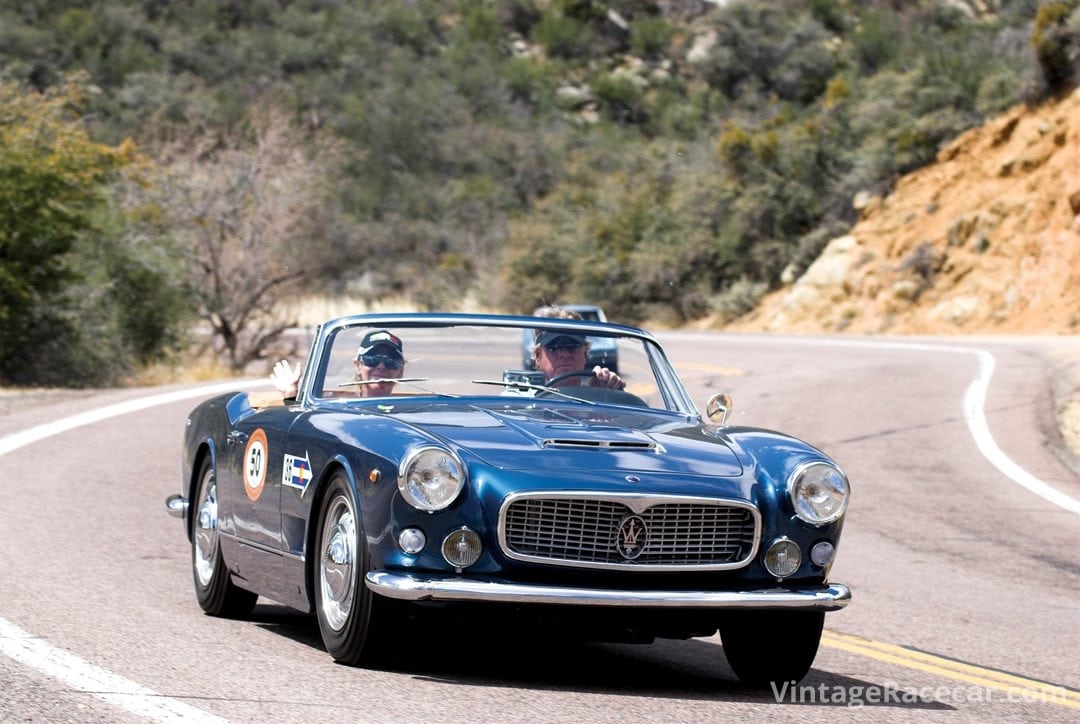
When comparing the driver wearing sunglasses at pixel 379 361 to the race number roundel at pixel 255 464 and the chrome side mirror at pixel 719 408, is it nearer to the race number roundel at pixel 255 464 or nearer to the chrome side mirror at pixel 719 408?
the race number roundel at pixel 255 464

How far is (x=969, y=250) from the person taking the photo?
4022cm

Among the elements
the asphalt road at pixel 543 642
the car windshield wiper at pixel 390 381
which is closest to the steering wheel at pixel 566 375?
the car windshield wiper at pixel 390 381

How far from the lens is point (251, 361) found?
32844mm

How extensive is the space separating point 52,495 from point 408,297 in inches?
1749

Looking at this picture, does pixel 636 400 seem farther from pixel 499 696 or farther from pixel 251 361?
pixel 251 361

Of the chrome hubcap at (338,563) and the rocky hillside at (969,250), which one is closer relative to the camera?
the chrome hubcap at (338,563)

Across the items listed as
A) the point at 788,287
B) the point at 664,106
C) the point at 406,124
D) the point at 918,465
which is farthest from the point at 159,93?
the point at 918,465

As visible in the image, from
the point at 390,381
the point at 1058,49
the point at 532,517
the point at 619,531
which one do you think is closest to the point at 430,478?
the point at 532,517

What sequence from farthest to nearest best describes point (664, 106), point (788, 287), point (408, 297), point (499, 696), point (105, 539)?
1. point (664, 106)
2. point (408, 297)
3. point (788, 287)
4. point (105, 539)
5. point (499, 696)

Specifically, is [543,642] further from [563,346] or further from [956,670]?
[956,670]

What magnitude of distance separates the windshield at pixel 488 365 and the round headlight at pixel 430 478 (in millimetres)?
1321

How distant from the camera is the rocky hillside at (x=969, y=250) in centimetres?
3709

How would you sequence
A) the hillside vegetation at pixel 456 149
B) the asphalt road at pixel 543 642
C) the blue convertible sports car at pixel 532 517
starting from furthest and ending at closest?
the hillside vegetation at pixel 456 149 < the blue convertible sports car at pixel 532 517 < the asphalt road at pixel 543 642

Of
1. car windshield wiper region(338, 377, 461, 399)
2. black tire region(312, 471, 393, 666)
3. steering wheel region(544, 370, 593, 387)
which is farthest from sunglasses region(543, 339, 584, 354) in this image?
black tire region(312, 471, 393, 666)
